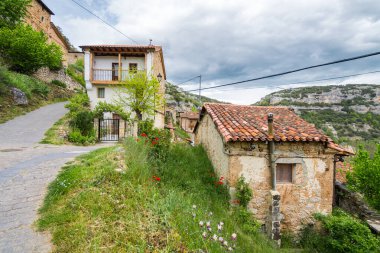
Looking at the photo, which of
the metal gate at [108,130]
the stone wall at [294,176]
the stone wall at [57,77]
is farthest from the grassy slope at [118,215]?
the stone wall at [57,77]

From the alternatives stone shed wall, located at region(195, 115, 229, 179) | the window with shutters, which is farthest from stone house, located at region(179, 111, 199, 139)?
stone shed wall, located at region(195, 115, 229, 179)

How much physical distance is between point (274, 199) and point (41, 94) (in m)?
23.2

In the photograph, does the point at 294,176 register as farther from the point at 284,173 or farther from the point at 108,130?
the point at 108,130

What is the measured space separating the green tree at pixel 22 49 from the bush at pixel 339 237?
87.0 ft

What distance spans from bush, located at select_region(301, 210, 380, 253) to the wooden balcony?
18.2 m

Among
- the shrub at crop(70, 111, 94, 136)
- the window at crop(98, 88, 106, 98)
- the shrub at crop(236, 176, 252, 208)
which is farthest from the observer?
the window at crop(98, 88, 106, 98)

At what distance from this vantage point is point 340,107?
59062 millimetres

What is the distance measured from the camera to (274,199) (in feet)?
23.7

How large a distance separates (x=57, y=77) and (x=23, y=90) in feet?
35.2

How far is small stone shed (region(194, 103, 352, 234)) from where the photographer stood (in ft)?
24.4

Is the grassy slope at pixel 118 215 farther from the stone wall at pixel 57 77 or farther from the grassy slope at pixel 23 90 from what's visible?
the stone wall at pixel 57 77

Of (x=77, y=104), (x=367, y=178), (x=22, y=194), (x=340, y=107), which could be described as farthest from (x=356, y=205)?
(x=340, y=107)

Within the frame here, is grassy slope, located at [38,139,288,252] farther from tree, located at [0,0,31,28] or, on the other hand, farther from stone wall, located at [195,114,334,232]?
tree, located at [0,0,31,28]

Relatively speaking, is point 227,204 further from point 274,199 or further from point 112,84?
point 112,84
